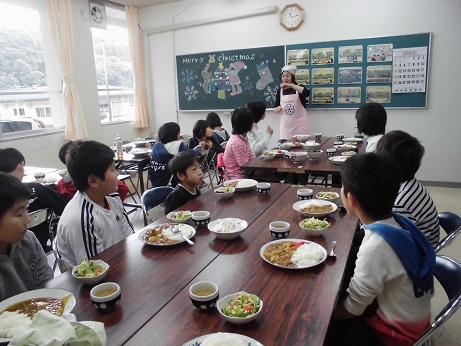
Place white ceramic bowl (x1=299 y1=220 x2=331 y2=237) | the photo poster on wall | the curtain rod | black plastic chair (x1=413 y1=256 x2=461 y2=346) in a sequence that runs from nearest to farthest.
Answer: black plastic chair (x1=413 y1=256 x2=461 y2=346)
white ceramic bowl (x1=299 y1=220 x2=331 y2=237)
the photo poster on wall
the curtain rod

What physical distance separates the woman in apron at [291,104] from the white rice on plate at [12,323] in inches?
165

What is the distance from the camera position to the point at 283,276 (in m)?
1.29

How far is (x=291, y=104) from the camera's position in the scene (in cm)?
486

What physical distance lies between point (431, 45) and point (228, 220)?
4.27 m

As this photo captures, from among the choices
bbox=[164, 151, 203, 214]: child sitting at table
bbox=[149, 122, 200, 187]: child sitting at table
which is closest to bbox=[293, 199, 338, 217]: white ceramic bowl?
bbox=[164, 151, 203, 214]: child sitting at table

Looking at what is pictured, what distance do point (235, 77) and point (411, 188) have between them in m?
4.40

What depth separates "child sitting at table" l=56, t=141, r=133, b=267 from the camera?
63.5 inches

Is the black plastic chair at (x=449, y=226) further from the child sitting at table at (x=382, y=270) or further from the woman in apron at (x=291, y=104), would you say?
the woman in apron at (x=291, y=104)

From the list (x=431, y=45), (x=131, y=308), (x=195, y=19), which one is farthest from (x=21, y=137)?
(x=431, y=45)

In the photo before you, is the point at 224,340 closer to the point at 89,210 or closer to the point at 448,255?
the point at 89,210

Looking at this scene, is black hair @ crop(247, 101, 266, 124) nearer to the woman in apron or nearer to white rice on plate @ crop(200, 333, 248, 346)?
the woman in apron

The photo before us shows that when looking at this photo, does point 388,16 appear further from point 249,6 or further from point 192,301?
point 192,301

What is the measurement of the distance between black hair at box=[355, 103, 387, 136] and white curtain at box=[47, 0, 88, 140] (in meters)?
4.07

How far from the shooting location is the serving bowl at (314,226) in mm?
1586
